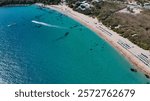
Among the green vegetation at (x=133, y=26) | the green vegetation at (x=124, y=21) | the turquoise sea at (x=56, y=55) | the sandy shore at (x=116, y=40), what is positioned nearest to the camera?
the turquoise sea at (x=56, y=55)

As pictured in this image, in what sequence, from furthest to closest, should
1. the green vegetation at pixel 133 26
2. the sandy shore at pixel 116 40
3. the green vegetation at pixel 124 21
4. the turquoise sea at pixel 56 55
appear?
the green vegetation at pixel 124 21 → the green vegetation at pixel 133 26 → the sandy shore at pixel 116 40 → the turquoise sea at pixel 56 55

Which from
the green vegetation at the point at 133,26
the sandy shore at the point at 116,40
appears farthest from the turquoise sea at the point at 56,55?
the green vegetation at the point at 133,26

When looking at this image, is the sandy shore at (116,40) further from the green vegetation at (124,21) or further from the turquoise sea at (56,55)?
the green vegetation at (124,21)

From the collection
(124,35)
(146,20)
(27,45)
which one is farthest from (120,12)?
(27,45)

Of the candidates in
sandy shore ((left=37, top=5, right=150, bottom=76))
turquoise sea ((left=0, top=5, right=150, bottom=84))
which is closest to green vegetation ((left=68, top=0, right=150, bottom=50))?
sandy shore ((left=37, top=5, right=150, bottom=76))

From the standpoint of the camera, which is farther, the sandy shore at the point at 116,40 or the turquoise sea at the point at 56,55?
the sandy shore at the point at 116,40
